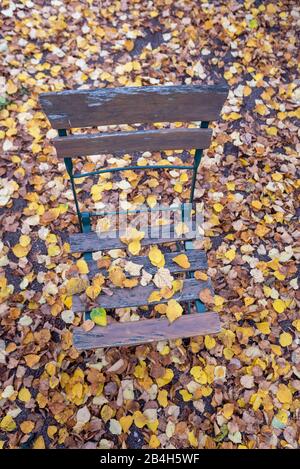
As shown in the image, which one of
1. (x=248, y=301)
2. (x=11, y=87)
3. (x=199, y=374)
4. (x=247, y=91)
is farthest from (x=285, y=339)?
(x=11, y=87)

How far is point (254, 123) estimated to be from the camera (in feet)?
10.1

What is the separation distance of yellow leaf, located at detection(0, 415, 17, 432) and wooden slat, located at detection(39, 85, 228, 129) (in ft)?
5.19

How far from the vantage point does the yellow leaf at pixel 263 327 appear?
2338 millimetres

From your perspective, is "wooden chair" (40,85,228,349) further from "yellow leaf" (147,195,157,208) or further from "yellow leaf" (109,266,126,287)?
"yellow leaf" (147,195,157,208)

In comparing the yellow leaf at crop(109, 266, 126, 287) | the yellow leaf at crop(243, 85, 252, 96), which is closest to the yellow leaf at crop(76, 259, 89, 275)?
the yellow leaf at crop(109, 266, 126, 287)

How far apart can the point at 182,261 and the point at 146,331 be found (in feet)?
1.40

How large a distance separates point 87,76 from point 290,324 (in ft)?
8.28

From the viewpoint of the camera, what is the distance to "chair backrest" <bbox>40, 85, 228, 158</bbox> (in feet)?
5.39

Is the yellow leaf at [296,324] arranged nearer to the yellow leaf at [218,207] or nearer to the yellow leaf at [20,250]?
the yellow leaf at [218,207]

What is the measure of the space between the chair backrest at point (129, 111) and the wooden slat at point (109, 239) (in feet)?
1.58

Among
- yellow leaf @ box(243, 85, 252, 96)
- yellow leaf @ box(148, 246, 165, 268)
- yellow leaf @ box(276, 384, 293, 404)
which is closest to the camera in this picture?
yellow leaf @ box(148, 246, 165, 268)

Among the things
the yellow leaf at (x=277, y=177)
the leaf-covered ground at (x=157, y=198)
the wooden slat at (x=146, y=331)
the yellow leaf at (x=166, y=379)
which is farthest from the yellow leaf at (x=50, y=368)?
the yellow leaf at (x=277, y=177)

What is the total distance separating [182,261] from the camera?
2055 millimetres
